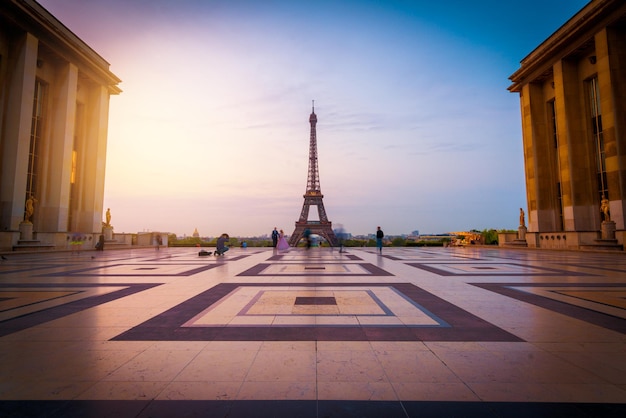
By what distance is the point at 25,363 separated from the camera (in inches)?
126

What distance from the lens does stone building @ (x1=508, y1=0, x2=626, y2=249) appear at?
2356 cm

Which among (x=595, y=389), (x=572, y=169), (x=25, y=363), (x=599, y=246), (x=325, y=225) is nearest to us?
(x=595, y=389)

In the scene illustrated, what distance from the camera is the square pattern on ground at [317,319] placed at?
4.05 metres

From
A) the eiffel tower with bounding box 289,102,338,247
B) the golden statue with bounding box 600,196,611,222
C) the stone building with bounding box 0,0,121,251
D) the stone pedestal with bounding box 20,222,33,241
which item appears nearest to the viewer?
the stone pedestal with bounding box 20,222,33,241

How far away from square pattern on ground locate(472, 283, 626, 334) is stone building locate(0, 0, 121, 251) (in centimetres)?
2802

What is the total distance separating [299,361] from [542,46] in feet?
130

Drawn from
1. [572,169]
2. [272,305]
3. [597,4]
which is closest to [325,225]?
[572,169]

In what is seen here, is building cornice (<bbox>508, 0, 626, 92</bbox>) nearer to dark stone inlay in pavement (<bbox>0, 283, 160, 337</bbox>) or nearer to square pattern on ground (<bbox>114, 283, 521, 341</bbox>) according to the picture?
square pattern on ground (<bbox>114, 283, 521, 341</bbox>)

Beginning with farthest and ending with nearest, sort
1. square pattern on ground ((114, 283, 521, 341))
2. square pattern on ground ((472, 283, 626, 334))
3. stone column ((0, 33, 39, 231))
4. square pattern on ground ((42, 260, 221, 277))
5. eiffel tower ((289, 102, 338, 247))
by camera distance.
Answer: eiffel tower ((289, 102, 338, 247))
stone column ((0, 33, 39, 231))
square pattern on ground ((42, 260, 221, 277))
square pattern on ground ((472, 283, 626, 334))
square pattern on ground ((114, 283, 521, 341))

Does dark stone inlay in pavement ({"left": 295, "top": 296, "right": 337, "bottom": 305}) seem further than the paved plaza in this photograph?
Yes

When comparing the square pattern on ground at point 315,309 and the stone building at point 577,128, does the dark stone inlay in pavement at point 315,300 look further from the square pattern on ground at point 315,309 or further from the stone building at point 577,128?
the stone building at point 577,128

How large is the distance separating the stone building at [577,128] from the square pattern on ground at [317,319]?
25.1 metres

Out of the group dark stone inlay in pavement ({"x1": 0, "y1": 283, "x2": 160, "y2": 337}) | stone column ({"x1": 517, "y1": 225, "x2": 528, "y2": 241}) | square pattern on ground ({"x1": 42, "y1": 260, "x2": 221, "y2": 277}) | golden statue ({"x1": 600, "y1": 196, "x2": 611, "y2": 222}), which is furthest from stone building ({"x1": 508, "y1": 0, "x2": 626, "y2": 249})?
dark stone inlay in pavement ({"x1": 0, "y1": 283, "x2": 160, "y2": 337})

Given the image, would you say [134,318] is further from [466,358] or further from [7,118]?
[7,118]
